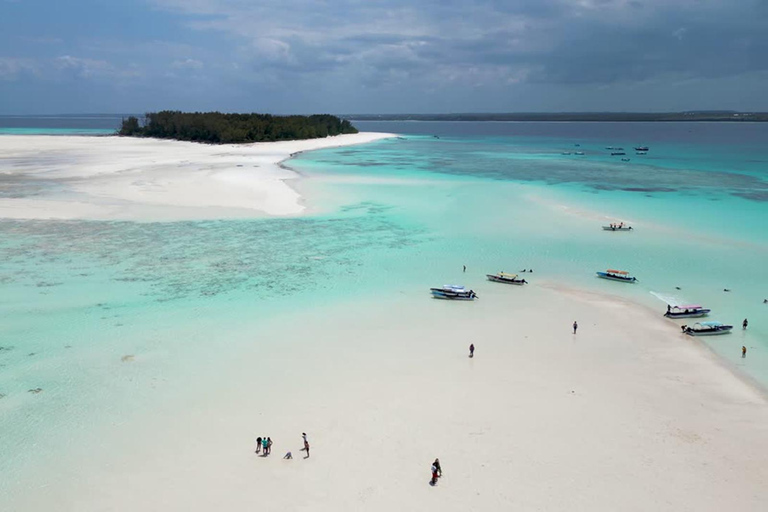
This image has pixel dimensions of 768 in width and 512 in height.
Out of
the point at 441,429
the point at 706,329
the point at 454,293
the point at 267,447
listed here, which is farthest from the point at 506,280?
the point at 267,447

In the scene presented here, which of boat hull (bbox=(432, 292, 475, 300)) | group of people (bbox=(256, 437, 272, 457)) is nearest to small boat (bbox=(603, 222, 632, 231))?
boat hull (bbox=(432, 292, 475, 300))

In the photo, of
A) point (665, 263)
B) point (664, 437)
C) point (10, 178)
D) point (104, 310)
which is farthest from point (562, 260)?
point (10, 178)

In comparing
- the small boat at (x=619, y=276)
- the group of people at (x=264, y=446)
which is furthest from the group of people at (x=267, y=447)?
the small boat at (x=619, y=276)

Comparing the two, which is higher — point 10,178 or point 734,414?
point 10,178

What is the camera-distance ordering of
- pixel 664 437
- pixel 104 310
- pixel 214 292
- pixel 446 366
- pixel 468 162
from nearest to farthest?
pixel 664 437 → pixel 446 366 → pixel 104 310 → pixel 214 292 → pixel 468 162

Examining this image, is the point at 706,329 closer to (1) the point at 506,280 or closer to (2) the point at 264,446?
(1) the point at 506,280

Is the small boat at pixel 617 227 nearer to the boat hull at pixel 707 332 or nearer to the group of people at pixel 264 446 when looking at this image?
the boat hull at pixel 707 332

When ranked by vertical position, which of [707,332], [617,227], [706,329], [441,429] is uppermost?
[617,227]

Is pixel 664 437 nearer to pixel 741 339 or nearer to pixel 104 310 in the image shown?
pixel 741 339
